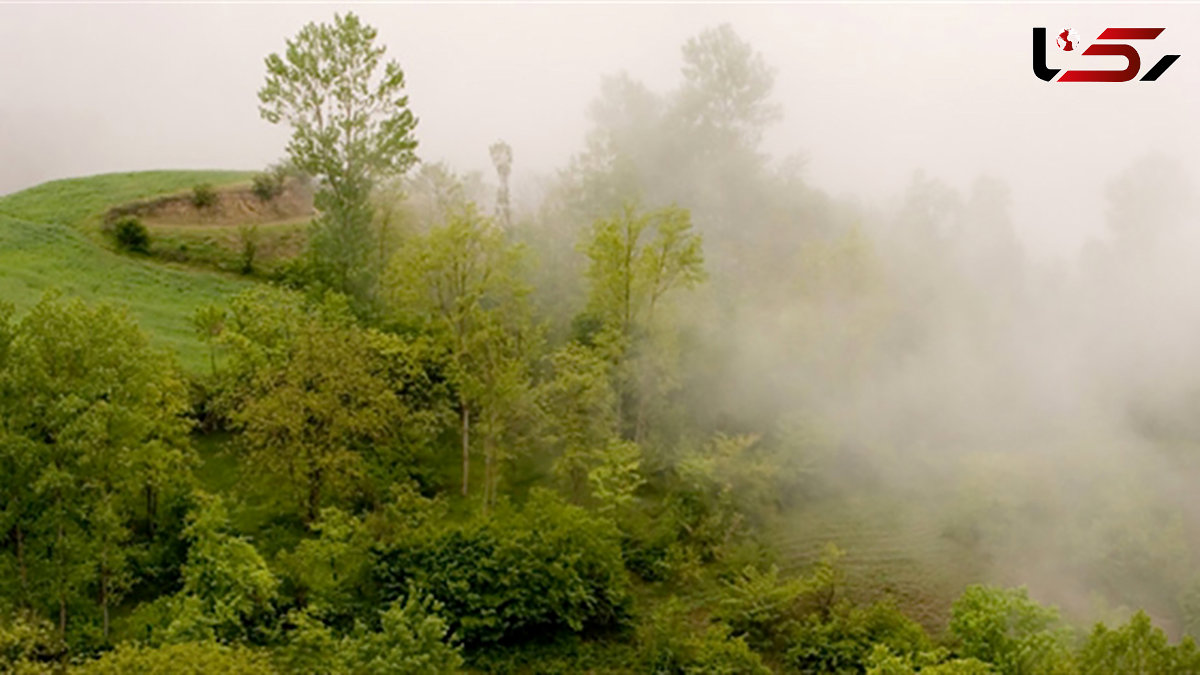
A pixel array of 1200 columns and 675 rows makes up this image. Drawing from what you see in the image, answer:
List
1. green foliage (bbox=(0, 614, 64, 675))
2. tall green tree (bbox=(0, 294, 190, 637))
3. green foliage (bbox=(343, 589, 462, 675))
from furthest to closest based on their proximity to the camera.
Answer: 1. tall green tree (bbox=(0, 294, 190, 637))
2. green foliage (bbox=(343, 589, 462, 675))
3. green foliage (bbox=(0, 614, 64, 675))

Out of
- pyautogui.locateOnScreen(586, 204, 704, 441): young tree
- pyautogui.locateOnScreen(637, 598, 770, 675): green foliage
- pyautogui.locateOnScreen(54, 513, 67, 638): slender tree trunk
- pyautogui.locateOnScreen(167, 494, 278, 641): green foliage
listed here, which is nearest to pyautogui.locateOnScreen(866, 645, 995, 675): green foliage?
pyautogui.locateOnScreen(637, 598, 770, 675): green foliage

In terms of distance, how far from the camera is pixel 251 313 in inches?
1261

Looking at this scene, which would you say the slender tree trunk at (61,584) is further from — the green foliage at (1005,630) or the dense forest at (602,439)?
the green foliage at (1005,630)

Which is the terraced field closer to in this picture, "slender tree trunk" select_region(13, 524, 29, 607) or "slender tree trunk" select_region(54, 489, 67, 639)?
"slender tree trunk" select_region(54, 489, 67, 639)

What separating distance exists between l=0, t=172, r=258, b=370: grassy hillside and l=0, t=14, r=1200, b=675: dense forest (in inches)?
16.5

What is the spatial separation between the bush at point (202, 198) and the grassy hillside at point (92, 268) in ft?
8.47

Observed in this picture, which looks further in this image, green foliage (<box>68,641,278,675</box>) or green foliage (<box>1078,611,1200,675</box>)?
green foliage (<box>68,641,278,675</box>)

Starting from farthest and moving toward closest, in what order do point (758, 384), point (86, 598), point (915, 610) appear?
point (758, 384)
point (915, 610)
point (86, 598)

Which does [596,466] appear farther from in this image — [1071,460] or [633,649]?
[1071,460]

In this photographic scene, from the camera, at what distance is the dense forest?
853 inches

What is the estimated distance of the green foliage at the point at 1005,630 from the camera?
20688mm

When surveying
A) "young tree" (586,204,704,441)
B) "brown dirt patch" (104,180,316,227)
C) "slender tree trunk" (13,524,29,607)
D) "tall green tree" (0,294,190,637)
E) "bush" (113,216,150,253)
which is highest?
"brown dirt patch" (104,180,316,227)

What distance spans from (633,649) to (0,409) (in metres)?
15.8

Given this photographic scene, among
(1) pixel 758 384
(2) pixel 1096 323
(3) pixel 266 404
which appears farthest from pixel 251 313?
(2) pixel 1096 323
